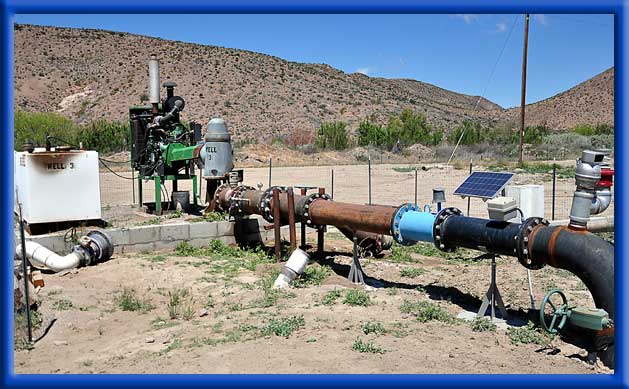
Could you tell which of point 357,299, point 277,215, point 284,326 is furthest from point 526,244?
point 277,215

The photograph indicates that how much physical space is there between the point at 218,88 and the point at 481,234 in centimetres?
6180

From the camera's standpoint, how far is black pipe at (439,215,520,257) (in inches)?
273

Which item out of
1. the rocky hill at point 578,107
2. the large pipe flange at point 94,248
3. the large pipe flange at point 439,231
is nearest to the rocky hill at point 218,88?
the rocky hill at point 578,107

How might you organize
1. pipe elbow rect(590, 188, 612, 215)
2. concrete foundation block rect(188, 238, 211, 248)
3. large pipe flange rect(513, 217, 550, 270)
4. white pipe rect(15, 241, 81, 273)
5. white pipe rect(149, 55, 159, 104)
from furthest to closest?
white pipe rect(149, 55, 159, 104)
concrete foundation block rect(188, 238, 211, 248)
white pipe rect(15, 241, 81, 273)
pipe elbow rect(590, 188, 612, 215)
large pipe flange rect(513, 217, 550, 270)

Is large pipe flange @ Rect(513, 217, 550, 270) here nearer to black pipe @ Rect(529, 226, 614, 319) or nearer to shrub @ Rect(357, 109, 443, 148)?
black pipe @ Rect(529, 226, 614, 319)

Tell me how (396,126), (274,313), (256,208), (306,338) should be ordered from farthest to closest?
(396,126), (256,208), (274,313), (306,338)

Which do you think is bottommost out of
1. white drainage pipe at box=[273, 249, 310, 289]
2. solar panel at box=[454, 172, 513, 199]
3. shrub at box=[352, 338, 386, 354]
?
shrub at box=[352, 338, 386, 354]

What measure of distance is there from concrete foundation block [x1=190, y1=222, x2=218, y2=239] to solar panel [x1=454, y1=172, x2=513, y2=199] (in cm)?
537

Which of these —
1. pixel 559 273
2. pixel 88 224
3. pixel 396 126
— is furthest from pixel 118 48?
pixel 559 273

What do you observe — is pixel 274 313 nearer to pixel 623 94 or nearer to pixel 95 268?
pixel 95 268

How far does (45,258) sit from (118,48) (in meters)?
69.8

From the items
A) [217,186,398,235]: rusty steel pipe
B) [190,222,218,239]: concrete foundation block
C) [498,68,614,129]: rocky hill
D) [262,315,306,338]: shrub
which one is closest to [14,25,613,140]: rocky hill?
[498,68,614,129]: rocky hill

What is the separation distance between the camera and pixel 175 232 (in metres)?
11.5

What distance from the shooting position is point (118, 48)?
242 ft
